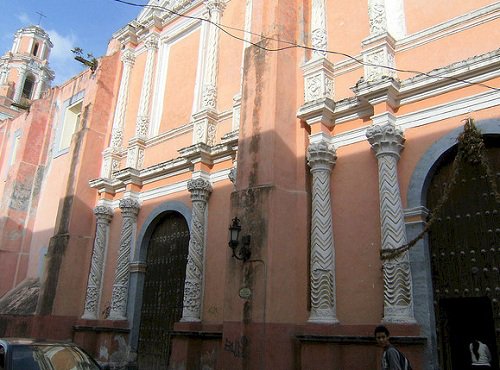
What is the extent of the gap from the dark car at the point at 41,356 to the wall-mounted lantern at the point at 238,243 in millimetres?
2665

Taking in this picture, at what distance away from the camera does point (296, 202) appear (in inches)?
304

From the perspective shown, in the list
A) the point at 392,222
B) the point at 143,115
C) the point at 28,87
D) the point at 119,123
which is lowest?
the point at 392,222

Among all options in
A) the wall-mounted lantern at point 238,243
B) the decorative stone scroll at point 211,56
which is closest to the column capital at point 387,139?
the wall-mounted lantern at point 238,243

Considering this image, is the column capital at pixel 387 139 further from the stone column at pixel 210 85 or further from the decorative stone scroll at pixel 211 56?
the decorative stone scroll at pixel 211 56

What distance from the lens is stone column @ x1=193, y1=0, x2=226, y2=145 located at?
34.1ft

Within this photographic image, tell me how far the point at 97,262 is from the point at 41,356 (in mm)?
6829

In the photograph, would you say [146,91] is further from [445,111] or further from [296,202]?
[445,111]

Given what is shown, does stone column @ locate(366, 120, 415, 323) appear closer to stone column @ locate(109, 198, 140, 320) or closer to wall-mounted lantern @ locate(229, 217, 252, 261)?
wall-mounted lantern @ locate(229, 217, 252, 261)

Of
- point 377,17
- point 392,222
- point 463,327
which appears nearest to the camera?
point 463,327

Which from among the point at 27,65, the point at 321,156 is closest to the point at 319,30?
the point at 321,156

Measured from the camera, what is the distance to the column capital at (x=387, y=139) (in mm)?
6977

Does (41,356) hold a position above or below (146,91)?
below

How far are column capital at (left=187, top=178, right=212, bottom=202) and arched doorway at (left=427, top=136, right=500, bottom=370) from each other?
4656mm

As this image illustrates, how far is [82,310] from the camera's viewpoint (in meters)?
11.6
